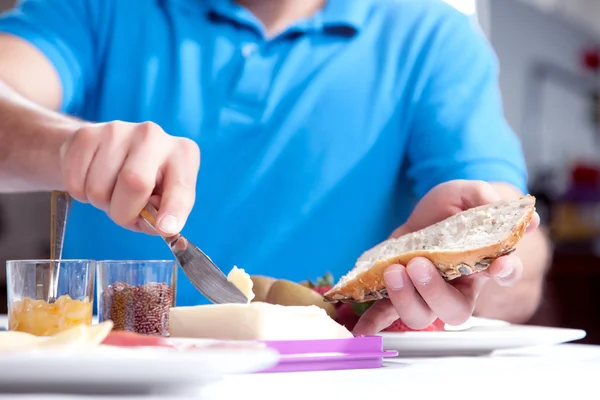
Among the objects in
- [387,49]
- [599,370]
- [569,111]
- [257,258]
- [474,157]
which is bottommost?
[599,370]

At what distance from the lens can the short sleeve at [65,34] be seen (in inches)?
71.0

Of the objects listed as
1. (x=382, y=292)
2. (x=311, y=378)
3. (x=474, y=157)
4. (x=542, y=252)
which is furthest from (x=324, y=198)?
(x=311, y=378)

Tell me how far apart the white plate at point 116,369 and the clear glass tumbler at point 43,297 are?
1.02 feet

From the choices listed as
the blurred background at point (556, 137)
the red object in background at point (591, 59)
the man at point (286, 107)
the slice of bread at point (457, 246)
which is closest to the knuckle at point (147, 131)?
the slice of bread at point (457, 246)

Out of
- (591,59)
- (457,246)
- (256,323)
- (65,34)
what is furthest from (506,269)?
(591,59)

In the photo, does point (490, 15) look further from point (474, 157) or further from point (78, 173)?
point (78, 173)

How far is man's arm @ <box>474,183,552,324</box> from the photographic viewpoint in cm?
159

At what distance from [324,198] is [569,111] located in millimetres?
5282

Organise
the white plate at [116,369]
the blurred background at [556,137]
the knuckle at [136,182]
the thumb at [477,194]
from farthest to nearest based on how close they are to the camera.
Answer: the blurred background at [556,137] < the thumb at [477,194] < the knuckle at [136,182] < the white plate at [116,369]

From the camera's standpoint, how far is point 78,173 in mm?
929

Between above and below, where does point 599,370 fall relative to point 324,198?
below

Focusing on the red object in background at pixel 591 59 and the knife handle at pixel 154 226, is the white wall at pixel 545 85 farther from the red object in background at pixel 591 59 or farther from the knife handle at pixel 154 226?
the knife handle at pixel 154 226

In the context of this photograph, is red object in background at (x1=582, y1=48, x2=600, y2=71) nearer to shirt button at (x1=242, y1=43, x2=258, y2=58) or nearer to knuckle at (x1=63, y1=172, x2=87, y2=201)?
shirt button at (x1=242, y1=43, x2=258, y2=58)

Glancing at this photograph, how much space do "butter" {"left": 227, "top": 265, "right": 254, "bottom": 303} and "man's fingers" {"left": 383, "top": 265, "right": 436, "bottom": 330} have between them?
0.54ft
